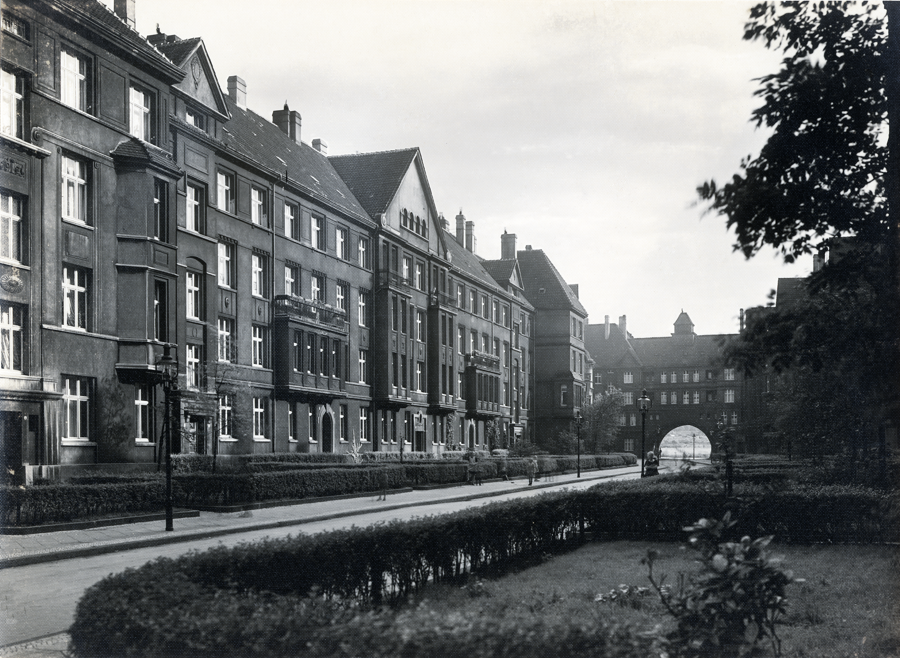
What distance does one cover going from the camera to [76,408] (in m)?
25.9

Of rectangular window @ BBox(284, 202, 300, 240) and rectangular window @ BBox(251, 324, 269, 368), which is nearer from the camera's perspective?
rectangular window @ BBox(251, 324, 269, 368)

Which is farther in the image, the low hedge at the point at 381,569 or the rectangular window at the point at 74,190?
the rectangular window at the point at 74,190

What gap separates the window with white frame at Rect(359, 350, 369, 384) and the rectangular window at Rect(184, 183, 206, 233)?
1533 cm

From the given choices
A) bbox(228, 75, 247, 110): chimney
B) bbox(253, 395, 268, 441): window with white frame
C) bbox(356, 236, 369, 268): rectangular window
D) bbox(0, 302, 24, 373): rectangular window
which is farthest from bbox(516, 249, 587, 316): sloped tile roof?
bbox(0, 302, 24, 373): rectangular window

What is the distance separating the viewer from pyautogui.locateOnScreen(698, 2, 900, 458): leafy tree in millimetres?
8953

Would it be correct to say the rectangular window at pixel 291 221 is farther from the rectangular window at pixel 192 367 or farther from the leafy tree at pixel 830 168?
the leafy tree at pixel 830 168

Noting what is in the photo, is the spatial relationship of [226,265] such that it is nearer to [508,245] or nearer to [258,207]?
[258,207]

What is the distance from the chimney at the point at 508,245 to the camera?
8206 cm

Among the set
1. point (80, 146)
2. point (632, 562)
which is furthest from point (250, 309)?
point (632, 562)

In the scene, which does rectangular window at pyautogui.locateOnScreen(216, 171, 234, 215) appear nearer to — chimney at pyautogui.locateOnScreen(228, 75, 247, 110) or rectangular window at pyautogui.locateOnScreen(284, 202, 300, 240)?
rectangular window at pyautogui.locateOnScreen(284, 202, 300, 240)

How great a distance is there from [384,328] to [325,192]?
26.8 feet

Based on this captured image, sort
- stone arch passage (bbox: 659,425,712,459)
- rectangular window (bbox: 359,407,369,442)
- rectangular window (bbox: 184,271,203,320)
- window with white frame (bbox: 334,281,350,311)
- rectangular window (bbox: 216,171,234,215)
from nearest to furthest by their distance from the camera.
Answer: rectangular window (bbox: 184,271,203,320) < rectangular window (bbox: 216,171,234,215) < window with white frame (bbox: 334,281,350,311) < rectangular window (bbox: 359,407,369,442) < stone arch passage (bbox: 659,425,712,459)

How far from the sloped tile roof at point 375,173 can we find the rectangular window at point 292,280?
31.4ft

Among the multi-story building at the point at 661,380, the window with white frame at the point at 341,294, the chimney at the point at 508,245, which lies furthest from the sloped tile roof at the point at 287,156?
the multi-story building at the point at 661,380
